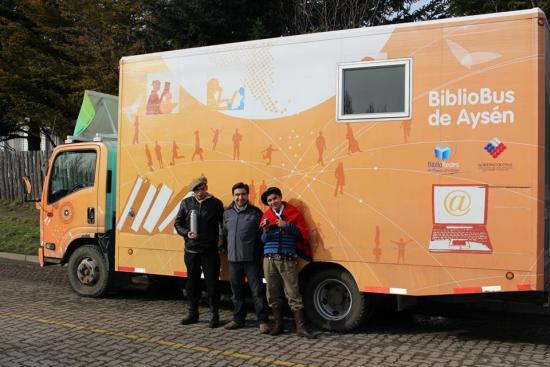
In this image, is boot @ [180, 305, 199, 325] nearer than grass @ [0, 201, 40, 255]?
Yes

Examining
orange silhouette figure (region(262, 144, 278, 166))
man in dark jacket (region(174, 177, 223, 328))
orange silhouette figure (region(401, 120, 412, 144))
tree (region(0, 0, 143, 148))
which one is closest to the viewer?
orange silhouette figure (region(401, 120, 412, 144))

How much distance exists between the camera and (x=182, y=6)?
12.6 meters

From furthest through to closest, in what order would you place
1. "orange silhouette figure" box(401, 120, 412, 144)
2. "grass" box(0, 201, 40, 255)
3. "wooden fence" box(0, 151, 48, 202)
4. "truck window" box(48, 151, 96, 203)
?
"wooden fence" box(0, 151, 48, 202) < "grass" box(0, 201, 40, 255) < "truck window" box(48, 151, 96, 203) < "orange silhouette figure" box(401, 120, 412, 144)

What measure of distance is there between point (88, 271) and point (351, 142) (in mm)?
4419

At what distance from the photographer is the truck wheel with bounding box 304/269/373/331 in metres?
6.02

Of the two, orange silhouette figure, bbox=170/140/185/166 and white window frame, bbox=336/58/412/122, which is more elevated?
white window frame, bbox=336/58/412/122

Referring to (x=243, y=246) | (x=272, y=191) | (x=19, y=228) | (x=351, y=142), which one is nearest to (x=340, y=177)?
(x=351, y=142)

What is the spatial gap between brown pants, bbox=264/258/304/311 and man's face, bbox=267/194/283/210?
0.59 m

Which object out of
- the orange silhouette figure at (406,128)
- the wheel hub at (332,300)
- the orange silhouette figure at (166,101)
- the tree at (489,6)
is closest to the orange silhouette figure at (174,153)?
the orange silhouette figure at (166,101)

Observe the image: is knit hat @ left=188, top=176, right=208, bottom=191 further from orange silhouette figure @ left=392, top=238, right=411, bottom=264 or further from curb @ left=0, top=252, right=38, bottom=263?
curb @ left=0, top=252, right=38, bottom=263

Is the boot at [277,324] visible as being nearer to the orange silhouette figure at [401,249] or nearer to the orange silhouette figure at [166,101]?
the orange silhouette figure at [401,249]

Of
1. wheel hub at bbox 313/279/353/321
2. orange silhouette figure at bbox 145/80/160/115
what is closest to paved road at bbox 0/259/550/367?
wheel hub at bbox 313/279/353/321

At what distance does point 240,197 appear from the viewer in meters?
6.19

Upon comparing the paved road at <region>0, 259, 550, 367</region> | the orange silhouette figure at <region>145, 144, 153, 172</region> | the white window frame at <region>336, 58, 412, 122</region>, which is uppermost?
the white window frame at <region>336, 58, 412, 122</region>
